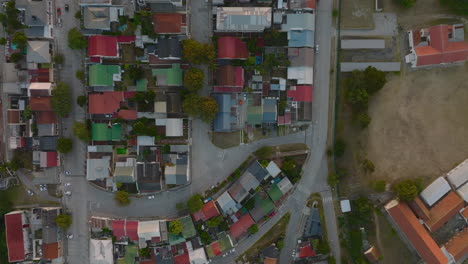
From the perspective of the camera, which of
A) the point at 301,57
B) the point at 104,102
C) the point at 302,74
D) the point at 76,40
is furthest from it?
the point at 104,102

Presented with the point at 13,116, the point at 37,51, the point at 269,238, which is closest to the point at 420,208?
the point at 269,238

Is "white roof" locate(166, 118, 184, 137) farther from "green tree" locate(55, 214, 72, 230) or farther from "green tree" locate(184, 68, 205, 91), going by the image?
"green tree" locate(55, 214, 72, 230)

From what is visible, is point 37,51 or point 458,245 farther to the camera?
point 458,245

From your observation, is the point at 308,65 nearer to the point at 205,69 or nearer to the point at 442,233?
the point at 205,69

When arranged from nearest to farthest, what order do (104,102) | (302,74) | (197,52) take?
(197,52) → (302,74) → (104,102)

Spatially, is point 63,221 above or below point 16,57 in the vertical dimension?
below

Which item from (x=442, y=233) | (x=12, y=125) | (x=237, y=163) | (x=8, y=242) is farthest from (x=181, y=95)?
(x=442, y=233)

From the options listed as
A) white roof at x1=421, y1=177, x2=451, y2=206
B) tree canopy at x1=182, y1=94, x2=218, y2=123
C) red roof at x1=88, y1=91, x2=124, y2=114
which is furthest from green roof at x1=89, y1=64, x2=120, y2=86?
white roof at x1=421, y1=177, x2=451, y2=206

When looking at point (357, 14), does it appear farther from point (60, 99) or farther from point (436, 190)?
point (60, 99)
